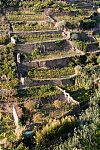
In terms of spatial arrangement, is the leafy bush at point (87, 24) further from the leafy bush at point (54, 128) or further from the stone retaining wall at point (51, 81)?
the leafy bush at point (54, 128)

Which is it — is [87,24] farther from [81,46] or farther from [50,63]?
[50,63]

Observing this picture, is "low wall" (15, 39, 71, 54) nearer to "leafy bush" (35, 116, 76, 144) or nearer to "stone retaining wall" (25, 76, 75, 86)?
"stone retaining wall" (25, 76, 75, 86)

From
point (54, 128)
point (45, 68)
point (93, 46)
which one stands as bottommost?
point (54, 128)

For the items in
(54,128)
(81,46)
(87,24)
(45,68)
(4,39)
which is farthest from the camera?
(87,24)

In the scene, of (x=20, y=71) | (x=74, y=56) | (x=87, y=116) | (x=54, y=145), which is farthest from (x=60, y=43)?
(x=54, y=145)

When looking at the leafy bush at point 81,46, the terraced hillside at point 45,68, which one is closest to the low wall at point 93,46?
the terraced hillside at point 45,68

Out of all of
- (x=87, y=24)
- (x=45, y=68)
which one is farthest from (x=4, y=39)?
(x=87, y=24)

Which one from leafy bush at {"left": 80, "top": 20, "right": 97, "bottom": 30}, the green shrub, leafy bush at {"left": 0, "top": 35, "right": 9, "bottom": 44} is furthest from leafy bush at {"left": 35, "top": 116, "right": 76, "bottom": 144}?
leafy bush at {"left": 80, "top": 20, "right": 97, "bottom": 30}

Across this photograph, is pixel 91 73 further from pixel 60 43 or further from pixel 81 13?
pixel 81 13

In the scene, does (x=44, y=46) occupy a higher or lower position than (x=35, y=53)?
higher
